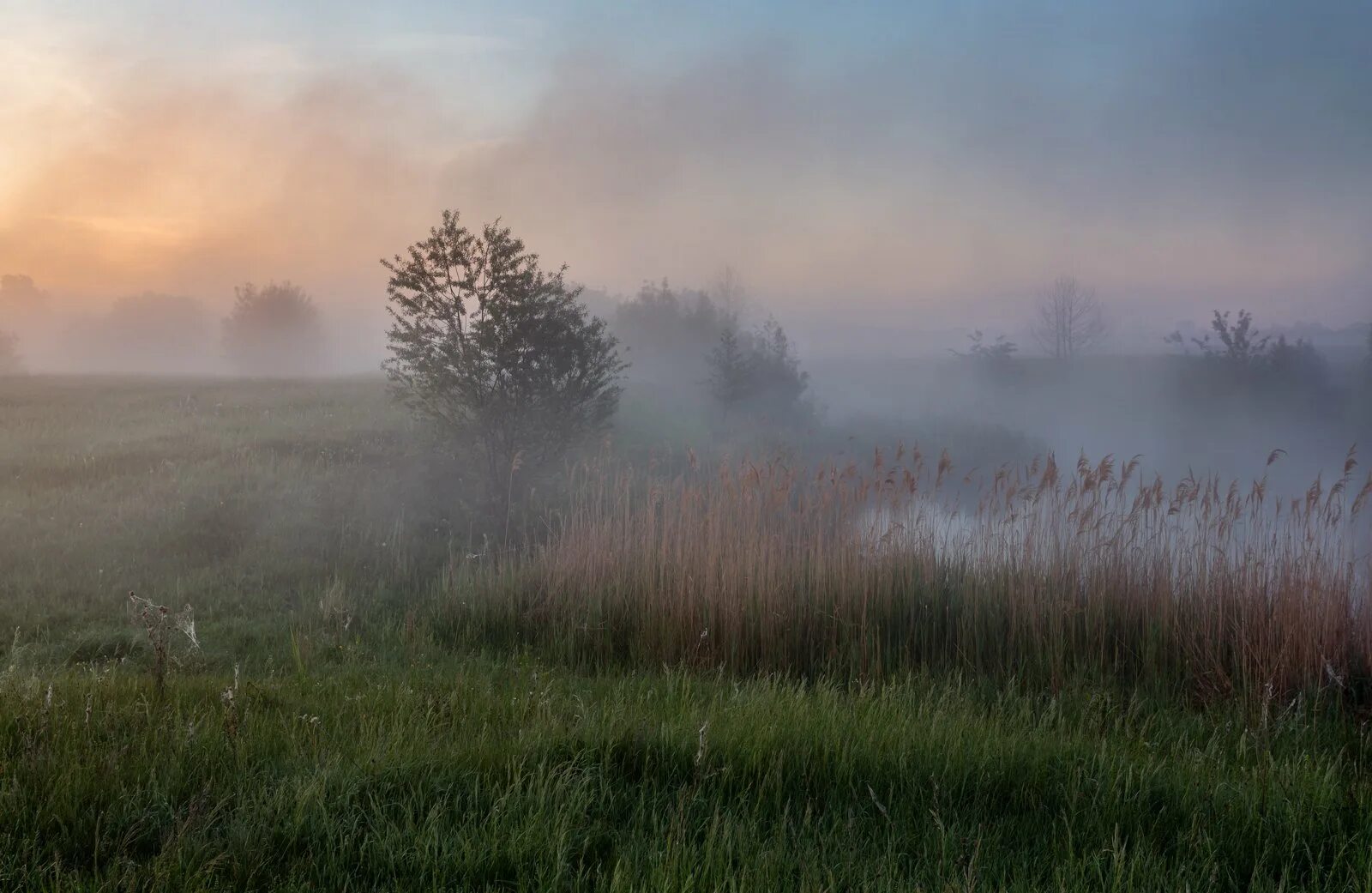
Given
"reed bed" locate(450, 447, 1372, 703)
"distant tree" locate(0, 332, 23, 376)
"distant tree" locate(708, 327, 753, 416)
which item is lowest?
"reed bed" locate(450, 447, 1372, 703)

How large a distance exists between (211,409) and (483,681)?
70.5ft

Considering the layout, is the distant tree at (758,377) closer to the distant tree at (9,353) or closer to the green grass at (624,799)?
the green grass at (624,799)

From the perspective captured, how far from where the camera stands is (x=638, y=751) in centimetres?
341

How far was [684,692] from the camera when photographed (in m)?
4.50

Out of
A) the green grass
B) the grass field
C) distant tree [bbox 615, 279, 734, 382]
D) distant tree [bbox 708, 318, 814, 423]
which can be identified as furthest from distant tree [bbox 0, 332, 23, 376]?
the green grass

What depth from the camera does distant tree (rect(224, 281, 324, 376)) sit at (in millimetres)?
62125

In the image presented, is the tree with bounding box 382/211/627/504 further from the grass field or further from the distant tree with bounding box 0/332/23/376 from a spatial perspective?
the distant tree with bounding box 0/332/23/376

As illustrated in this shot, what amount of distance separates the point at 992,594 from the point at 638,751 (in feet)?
14.8

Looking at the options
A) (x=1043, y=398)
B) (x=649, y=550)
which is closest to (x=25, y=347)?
(x=649, y=550)

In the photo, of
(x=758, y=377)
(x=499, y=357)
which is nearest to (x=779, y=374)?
(x=758, y=377)

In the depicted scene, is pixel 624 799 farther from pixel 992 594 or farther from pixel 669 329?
pixel 669 329

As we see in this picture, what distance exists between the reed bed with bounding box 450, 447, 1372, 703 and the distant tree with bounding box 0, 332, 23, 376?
62487mm

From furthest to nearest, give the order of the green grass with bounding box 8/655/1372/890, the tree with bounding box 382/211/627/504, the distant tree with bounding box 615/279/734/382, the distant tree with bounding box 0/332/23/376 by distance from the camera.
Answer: the distant tree with bounding box 0/332/23/376, the distant tree with bounding box 615/279/734/382, the tree with bounding box 382/211/627/504, the green grass with bounding box 8/655/1372/890

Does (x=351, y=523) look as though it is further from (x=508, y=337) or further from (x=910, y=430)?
(x=910, y=430)
